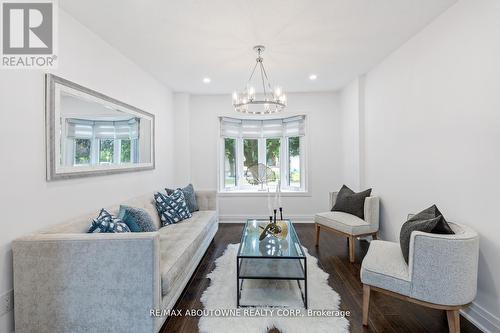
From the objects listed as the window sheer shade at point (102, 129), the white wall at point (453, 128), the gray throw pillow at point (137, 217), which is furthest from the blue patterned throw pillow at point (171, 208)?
the white wall at point (453, 128)

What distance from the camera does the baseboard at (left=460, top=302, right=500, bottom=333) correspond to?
1.86 meters

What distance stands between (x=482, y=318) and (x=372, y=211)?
5.07 ft

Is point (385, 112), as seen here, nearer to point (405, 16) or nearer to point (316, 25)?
point (405, 16)

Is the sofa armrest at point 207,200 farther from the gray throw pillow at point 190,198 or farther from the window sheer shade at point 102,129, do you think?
the window sheer shade at point 102,129

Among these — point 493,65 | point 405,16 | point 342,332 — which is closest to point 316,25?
point 405,16

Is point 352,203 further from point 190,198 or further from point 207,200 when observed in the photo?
point 190,198

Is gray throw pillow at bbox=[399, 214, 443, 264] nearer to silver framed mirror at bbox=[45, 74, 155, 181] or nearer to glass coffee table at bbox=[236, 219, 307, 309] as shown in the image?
glass coffee table at bbox=[236, 219, 307, 309]

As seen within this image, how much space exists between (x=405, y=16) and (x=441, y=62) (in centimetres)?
55

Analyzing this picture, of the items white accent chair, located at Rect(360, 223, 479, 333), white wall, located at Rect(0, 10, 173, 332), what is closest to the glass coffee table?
white accent chair, located at Rect(360, 223, 479, 333)

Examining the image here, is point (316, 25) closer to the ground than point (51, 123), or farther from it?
farther from it

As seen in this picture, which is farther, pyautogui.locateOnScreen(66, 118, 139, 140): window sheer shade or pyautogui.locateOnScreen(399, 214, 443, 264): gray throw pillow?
pyautogui.locateOnScreen(66, 118, 139, 140): window sheer shade

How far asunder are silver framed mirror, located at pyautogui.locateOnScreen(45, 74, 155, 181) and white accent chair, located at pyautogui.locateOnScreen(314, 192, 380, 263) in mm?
2798

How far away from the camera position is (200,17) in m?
2.35

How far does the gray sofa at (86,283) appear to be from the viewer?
1.73 meters
